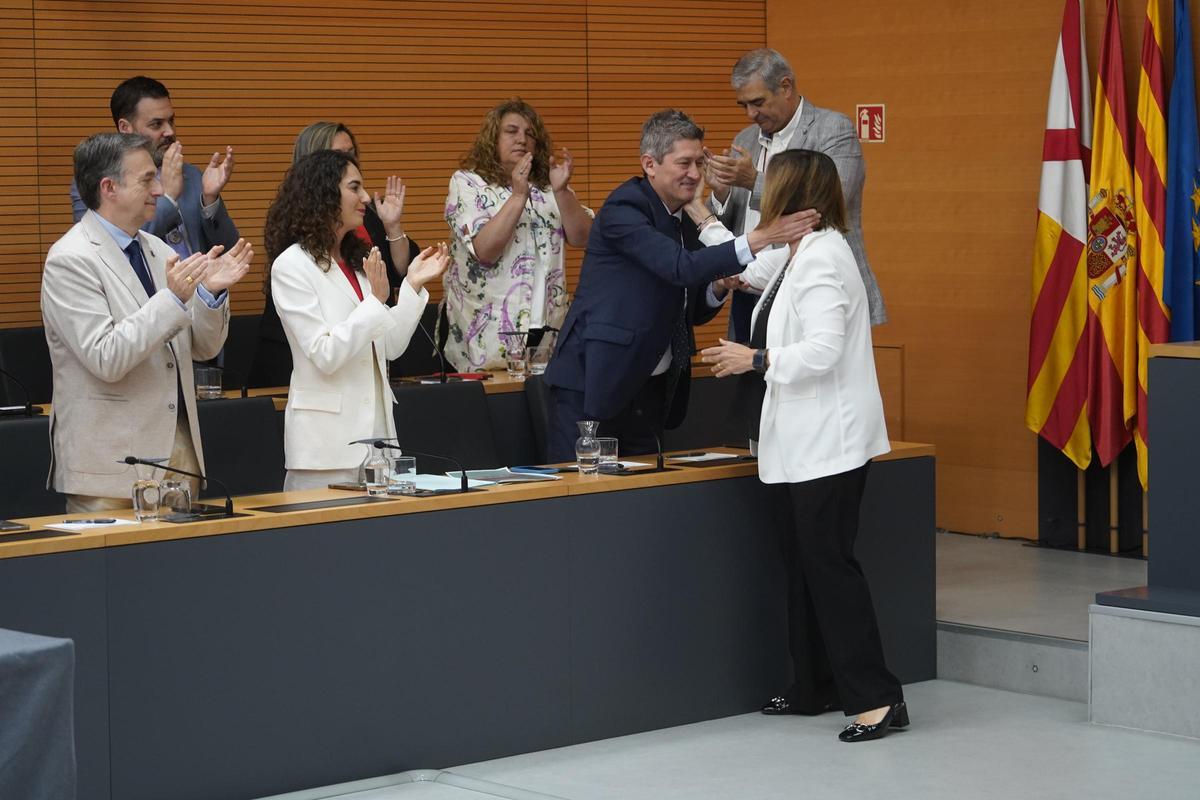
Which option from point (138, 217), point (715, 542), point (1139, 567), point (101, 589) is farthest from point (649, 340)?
point (1139, 567)

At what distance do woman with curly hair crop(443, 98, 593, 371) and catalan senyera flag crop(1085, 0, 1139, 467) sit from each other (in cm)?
203

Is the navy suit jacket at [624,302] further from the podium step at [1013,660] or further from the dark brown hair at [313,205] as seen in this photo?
the podium step at [1013,660]

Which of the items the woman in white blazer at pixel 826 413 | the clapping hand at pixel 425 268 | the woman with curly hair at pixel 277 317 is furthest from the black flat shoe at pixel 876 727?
the woman with curly hair at pixel 277 317

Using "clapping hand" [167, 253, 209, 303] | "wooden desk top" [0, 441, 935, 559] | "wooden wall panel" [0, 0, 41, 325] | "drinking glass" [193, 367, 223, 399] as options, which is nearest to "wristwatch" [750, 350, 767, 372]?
"wooden desk top" [0, 441, 935, 559]

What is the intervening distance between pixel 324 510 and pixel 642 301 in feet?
4.69

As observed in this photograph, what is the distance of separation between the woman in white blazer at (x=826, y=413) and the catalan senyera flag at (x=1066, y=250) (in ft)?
7.88

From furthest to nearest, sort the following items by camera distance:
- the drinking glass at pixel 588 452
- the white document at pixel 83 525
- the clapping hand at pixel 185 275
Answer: the drinking glass at pixel 588 452 < the clapping hand at pixel 185 275 < the white document at pixel 83 525

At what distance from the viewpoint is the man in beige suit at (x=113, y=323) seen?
440cm

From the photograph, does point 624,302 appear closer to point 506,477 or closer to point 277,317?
point 506,477

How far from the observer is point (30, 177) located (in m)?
7.00

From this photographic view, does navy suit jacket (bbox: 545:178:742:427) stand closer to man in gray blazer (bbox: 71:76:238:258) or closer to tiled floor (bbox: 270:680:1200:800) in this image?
tiled floor (bbox: 270:680:1200:800)

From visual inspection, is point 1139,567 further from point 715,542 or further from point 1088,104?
point 715,542

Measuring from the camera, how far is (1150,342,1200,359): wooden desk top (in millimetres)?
5295

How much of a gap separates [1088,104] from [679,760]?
3.62 m
